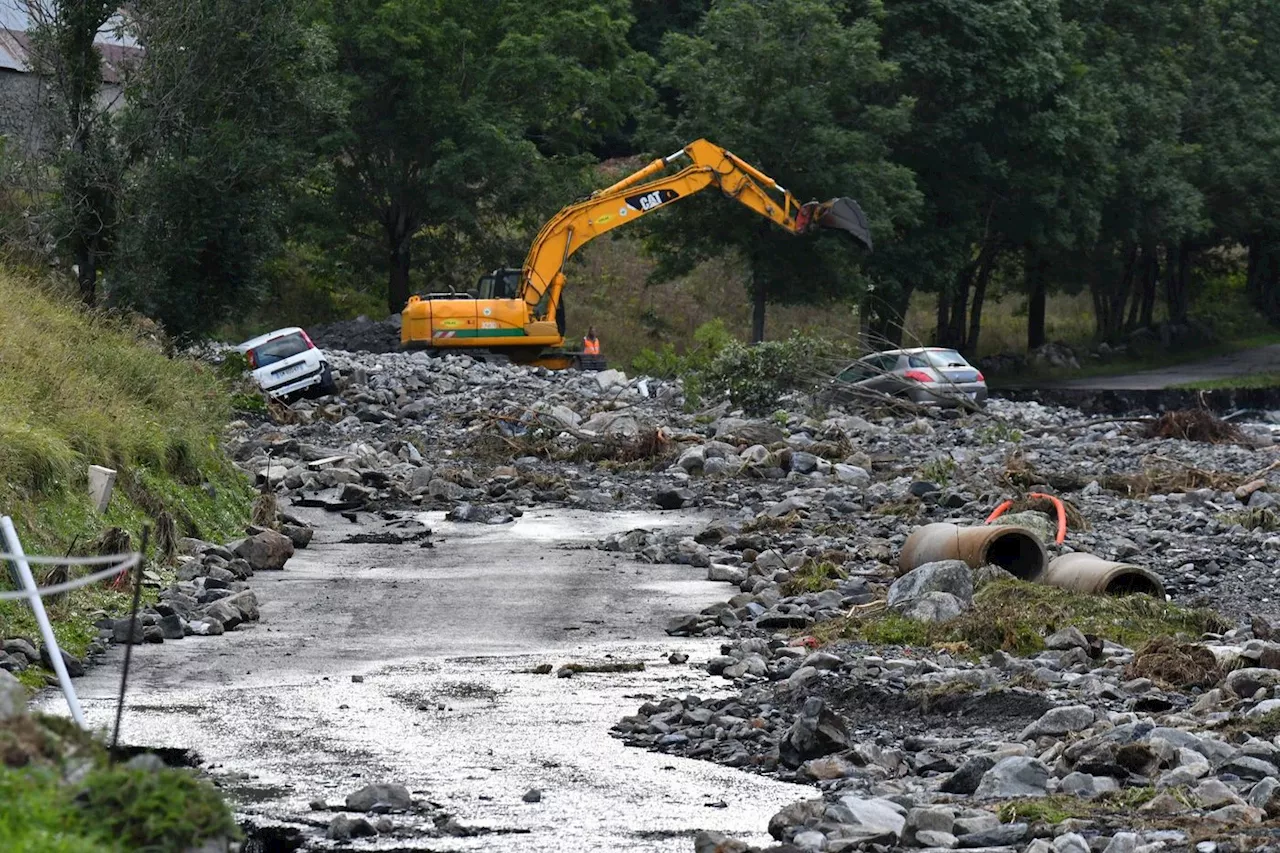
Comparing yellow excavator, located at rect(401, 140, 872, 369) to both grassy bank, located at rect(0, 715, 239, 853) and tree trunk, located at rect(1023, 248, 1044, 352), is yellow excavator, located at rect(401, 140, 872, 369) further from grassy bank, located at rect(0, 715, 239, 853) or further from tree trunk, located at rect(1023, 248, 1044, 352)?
grassy bank, located at rect(0, 715, 239, 853)

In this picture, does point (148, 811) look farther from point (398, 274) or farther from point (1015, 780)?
point (398, 274)

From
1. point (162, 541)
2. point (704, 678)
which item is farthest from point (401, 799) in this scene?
point (162, 541)

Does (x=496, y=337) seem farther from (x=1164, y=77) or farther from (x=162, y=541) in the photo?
(x=1164, y=77)

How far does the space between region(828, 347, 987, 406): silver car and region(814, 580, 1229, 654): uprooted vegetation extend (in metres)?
16.4

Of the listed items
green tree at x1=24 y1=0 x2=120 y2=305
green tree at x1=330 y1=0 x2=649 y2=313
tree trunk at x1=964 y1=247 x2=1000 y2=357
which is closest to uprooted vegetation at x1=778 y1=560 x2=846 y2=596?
green tree at x1=24 y1=0 x2=120 y2=305

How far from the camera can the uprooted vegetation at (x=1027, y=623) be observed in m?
11.6

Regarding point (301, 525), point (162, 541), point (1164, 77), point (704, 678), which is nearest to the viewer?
point (704, 678)

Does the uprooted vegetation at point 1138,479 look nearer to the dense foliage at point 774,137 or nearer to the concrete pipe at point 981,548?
the concrete pipe at point 981,548

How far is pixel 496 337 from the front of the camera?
36094 mm

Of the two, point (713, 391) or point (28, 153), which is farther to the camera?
point (713, 391)

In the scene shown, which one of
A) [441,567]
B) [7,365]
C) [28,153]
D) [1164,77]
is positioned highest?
[1164,77]

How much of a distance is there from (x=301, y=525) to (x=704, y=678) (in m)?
8.61

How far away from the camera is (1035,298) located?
57094mm

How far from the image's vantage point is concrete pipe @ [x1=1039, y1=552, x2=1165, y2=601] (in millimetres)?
13344
